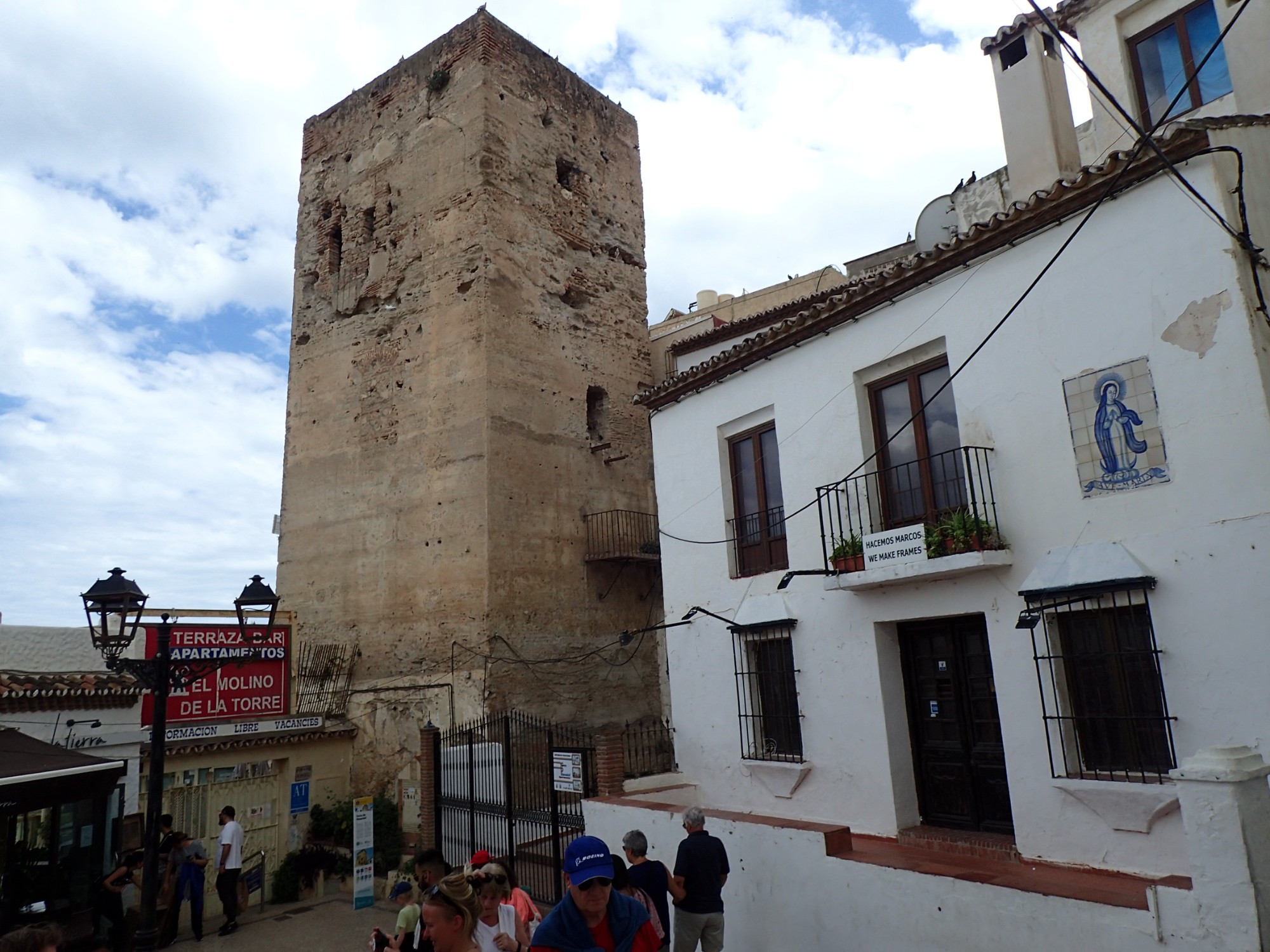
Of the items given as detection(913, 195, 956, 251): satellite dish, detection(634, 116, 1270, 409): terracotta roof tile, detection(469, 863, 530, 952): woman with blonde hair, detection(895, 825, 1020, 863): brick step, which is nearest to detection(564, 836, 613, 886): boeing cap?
detection(469, 863, 530, 952): woman with blonde hair

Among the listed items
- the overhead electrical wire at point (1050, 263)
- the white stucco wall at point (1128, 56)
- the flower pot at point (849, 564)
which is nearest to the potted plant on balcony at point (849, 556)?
the flower pot at point (849, 564)

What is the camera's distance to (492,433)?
15.1 m

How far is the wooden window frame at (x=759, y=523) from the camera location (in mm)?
9719

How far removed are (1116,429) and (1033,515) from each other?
919mm

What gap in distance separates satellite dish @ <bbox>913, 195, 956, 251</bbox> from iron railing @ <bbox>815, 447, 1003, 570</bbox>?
5100 mm

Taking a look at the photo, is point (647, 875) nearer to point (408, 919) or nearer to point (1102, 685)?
point (408, 919)

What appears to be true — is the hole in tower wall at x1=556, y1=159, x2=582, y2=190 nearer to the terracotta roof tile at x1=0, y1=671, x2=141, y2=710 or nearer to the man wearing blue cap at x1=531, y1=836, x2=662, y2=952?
the terracotta roof tile at x1=0, y1=671, x2=141, y2=710

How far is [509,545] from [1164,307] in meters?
10.6

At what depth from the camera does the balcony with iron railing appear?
7.37 meters

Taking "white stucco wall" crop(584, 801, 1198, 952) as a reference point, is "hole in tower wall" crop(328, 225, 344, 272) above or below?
above

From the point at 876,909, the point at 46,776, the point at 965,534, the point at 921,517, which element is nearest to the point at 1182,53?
Answer: the point at 921,517

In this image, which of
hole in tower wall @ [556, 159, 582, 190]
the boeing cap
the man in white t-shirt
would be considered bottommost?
the man in white t-shirt

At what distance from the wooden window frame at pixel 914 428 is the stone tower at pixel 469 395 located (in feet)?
25.3

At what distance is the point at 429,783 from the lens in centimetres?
1253
